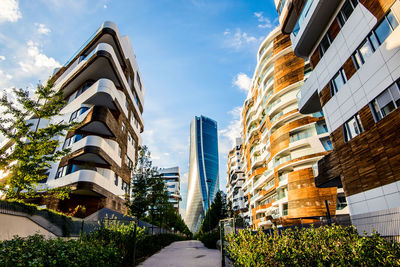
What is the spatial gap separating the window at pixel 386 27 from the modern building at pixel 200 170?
112m

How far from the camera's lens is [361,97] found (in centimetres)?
1208

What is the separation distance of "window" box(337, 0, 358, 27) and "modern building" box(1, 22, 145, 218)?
2204 centimetres

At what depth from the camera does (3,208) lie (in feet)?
31.2

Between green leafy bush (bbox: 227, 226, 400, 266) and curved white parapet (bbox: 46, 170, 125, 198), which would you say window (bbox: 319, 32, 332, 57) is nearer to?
green leafy bush (bbox: 227, 226, 400, 266)

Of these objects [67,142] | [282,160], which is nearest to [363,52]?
[282,160]

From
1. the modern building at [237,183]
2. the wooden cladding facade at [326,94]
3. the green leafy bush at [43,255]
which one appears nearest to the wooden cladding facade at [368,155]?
the wooden cladding facade at [326,94]

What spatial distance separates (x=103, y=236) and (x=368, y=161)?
13.5 metres

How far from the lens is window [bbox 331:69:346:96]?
45.2ft

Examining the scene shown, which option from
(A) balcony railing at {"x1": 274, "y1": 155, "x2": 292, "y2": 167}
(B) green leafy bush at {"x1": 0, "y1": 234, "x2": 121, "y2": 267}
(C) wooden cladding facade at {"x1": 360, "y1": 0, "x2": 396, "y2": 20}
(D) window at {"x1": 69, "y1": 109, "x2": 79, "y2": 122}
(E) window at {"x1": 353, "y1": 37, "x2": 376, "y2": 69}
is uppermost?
(D) window at {"x1": 69, "y1": 109, "x2": 79, "y2": 122}

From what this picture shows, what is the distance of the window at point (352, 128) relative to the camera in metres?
12.4

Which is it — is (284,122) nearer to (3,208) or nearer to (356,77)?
(356,77)

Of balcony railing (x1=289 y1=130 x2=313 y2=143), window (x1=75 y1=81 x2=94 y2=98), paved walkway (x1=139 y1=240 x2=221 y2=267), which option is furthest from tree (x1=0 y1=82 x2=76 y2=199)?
balcony railing (x1=289 y1=130 x2=313 y2=143)

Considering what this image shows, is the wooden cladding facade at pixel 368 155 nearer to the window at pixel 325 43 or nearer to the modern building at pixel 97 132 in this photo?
the window at pixel 325 43

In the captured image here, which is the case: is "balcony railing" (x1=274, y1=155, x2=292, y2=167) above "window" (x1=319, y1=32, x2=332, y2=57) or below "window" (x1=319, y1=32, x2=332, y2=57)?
below
